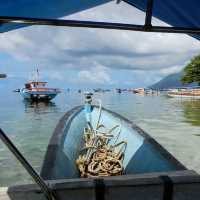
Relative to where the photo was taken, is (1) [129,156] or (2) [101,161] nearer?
(2) [101,161]

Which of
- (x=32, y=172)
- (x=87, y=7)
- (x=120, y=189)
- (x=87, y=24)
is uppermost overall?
(x=87, y=7)

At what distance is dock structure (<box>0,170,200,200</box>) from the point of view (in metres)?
2.42

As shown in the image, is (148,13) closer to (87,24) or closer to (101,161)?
(87,24)

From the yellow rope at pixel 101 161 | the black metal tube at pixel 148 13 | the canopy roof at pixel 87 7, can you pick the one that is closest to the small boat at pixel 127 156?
the yellow rope at pixel 101 161

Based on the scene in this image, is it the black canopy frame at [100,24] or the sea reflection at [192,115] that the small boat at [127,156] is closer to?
the black canopy frame at [100,24]

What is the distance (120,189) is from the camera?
8.01ft

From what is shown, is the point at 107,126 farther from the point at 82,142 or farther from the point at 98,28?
the point at 98,28

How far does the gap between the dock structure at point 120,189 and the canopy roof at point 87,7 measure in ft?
3.30

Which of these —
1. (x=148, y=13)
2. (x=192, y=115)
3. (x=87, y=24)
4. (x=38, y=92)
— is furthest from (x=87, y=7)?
(x=38, y=92)

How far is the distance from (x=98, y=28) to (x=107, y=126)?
6.55m

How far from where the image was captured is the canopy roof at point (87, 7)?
2.59 meters

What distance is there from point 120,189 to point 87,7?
151 centimetres

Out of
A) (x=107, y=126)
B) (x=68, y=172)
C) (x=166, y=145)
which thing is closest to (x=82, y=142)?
(x=107, y=126)

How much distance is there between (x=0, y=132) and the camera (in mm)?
2383
